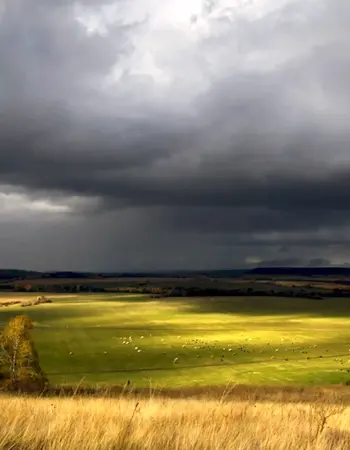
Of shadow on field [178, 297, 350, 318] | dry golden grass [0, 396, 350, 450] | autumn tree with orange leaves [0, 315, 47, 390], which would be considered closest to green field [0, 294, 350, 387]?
shadow on field [178, 297, 350, 318]

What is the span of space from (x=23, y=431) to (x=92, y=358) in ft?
249

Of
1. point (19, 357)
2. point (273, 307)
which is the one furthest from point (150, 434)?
point (273, 307)

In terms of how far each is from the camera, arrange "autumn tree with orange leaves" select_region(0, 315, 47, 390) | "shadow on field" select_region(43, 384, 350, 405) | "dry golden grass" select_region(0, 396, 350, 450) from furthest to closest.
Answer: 1. "autumn tree with orange leaves" select_region(0, 315, 47, 390)
2. "shadow on field" select_region(43, 384, 350, 405)
3. "dry golden grass" select_region(0, 396, 350, 450)

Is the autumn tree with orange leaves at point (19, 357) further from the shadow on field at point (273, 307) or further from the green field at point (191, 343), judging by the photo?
the shadow on field at point (273, 307)

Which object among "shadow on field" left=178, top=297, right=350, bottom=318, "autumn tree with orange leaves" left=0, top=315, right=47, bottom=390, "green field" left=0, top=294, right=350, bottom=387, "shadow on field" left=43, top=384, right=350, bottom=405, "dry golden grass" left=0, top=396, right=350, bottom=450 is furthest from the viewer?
"shadow on field" left=178, top=297, right=350, bottom=318

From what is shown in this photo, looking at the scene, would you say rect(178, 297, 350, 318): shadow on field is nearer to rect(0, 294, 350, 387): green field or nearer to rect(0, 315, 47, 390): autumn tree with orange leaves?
rect(0, 294, 350, 387): green field

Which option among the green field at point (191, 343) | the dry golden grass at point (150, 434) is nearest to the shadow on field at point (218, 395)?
the dry golden grass at point (150, 434)

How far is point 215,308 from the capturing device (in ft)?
561

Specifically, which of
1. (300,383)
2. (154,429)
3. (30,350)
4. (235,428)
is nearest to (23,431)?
(154,429)

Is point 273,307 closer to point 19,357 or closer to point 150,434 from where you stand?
point 19,357

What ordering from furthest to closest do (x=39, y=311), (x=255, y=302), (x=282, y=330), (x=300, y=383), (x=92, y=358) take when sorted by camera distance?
(x=255, y=302) → (x=39, y=311) → (x=282, y=330) → (x=92, y=358) → (x=300, y=383)

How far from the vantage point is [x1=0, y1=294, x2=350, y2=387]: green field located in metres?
63.4

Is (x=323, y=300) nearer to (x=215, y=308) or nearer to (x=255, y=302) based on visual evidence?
(x=255, y=302)

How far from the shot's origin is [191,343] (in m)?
93.4
